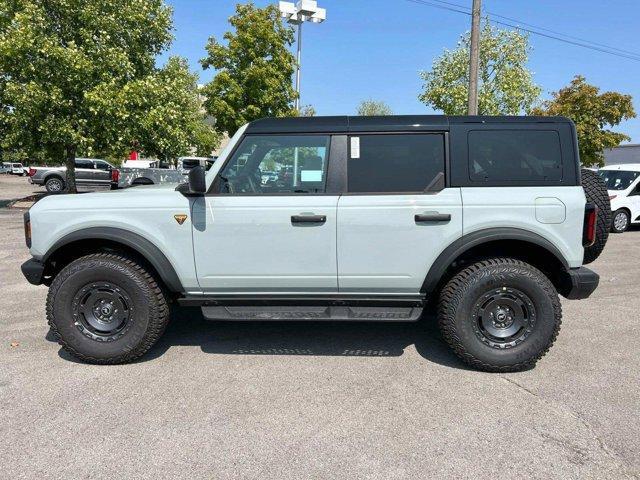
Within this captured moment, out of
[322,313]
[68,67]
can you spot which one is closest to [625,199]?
[322,313]

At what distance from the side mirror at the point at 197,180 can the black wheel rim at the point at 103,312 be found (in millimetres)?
1021

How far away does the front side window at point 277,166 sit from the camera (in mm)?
3643

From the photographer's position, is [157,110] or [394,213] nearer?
[394,213]

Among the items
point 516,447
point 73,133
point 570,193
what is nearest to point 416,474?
point 516,447

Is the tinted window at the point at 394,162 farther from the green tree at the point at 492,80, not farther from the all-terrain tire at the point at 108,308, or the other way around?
the green tree at the point at 492,80

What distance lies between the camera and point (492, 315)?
362 cm

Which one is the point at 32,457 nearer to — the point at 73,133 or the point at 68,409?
the point at 68,409

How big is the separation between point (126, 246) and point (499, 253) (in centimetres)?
302

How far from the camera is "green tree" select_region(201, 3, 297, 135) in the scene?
19562mm

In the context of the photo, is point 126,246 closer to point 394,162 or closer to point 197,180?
point 197,180

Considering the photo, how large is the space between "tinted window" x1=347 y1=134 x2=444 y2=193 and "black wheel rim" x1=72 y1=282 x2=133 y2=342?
2.03 m

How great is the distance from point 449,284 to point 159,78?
45.1 feet

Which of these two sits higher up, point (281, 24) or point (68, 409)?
point (281, 24)

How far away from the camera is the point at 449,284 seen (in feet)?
11.9
